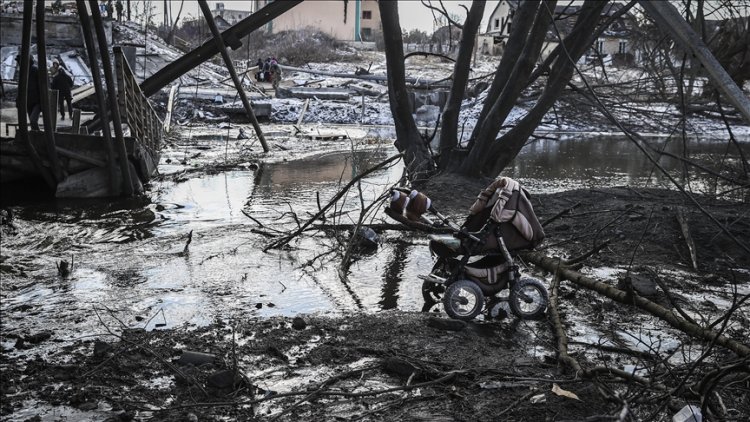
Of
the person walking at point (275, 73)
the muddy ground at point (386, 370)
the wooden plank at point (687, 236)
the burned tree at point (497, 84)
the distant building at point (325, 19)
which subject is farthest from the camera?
the distant building at point (325, 19)

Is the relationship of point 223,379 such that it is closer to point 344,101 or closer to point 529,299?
point 529,299

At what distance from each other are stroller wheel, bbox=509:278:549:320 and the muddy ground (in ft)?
0.38

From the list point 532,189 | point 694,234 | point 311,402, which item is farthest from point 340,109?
point 311,402

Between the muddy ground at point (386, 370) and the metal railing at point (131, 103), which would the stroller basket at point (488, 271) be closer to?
the muddy ground at point (386, 370)

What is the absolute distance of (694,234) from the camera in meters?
10.3

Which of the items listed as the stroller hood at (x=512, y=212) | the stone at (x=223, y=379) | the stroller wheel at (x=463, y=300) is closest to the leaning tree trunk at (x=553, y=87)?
the stroller hood at (x=512, y=212)

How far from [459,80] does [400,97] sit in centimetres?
127

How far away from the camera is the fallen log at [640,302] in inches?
208

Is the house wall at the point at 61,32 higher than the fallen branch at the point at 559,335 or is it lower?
higher

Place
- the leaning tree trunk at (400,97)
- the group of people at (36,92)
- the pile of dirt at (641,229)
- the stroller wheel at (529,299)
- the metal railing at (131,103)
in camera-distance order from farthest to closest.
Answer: the group of people at (36,92), the metal railing at (131,103), the leaning tree trunk at (400,97), the pile of dirt at (641,229), the stroller wheel at (529,299)

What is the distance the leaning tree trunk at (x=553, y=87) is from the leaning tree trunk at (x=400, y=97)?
1.39 m

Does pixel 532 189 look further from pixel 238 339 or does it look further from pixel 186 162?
pixel 238 339

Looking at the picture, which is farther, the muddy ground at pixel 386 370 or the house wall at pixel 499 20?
the house wall at pixel 499 20

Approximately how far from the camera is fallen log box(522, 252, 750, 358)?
Result: 529cm
